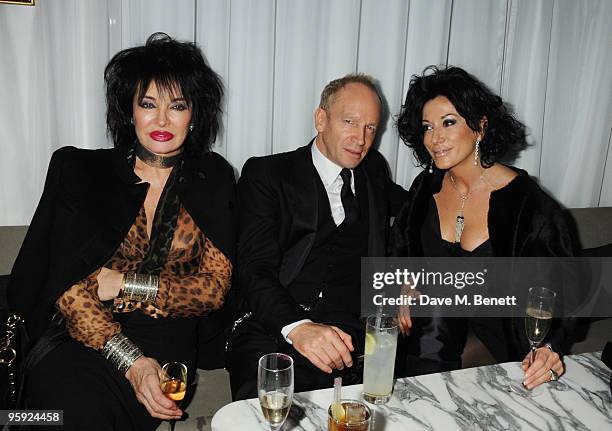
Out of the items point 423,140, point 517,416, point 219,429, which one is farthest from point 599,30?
point 219,429

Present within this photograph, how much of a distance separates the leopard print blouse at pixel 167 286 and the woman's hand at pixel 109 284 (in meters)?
0.02

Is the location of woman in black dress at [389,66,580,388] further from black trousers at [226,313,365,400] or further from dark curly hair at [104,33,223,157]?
dark curly hair at [104,33,223,157]

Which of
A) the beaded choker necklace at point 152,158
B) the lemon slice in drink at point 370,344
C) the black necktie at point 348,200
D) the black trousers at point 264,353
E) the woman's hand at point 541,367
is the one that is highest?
the beaded choker necklace at point 152,158

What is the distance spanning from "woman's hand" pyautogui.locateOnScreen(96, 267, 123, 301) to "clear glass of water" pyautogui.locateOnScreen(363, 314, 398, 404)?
960mm

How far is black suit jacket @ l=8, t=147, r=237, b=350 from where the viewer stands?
1.93 metres

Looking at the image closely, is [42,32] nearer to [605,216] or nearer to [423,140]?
[423,140]

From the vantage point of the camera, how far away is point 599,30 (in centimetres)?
326

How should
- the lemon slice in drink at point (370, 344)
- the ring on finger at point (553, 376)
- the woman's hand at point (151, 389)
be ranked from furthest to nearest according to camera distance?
1. the woman's hand at point (151, 389)
2. the ring on finger at point (553, 376)
3. the lemon slice in drink at point (370, 344)

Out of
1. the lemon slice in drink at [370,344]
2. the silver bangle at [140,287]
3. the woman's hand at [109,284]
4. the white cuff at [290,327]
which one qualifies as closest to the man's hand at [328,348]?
the white cuff at [290,327]

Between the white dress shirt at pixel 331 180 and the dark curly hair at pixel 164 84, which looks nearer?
the dark curly hair at pixel 164 84

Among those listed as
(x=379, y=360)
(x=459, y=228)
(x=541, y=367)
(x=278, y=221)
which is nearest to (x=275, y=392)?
(x=379, y=360)

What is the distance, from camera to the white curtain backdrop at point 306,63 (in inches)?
97.1

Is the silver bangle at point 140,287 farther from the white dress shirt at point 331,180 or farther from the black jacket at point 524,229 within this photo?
the black jacket at point 524,229

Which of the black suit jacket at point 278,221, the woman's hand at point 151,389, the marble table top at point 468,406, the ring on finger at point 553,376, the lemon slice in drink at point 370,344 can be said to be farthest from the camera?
the black suit jacket at point 278,221
